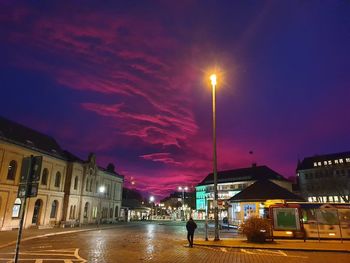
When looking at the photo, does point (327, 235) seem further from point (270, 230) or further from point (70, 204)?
point (70, 204)

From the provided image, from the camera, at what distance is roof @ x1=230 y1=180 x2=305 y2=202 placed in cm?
3550

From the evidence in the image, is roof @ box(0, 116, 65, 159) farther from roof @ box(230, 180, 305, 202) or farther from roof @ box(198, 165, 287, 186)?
roof @ box(198, 165, 287, 186)

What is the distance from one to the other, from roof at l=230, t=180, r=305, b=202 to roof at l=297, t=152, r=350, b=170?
183 feet

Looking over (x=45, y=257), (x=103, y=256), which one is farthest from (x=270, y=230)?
(x=45, y=257)

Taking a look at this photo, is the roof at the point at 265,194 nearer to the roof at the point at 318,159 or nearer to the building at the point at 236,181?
the building at the point at 236,181

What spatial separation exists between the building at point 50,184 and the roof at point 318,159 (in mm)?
61218

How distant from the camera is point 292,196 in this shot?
117ft

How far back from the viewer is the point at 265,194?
36.4 metres

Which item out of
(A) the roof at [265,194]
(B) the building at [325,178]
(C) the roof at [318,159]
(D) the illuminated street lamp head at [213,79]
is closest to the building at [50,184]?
(D) the illuminated street lamp head at [213,79]

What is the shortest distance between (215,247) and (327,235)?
9.63 metres

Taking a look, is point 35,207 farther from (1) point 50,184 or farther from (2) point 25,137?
(2) point 25,137

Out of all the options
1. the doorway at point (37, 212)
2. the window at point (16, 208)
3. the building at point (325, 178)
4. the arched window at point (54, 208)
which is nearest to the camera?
the window at point (16, 208)

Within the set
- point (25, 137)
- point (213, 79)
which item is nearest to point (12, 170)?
point (25, 137)

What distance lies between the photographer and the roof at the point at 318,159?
8413 centimetres
